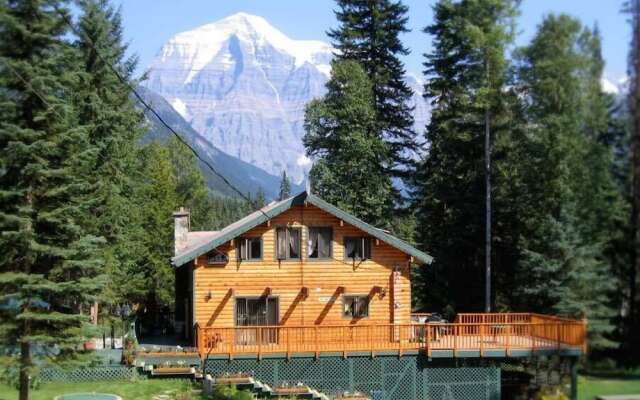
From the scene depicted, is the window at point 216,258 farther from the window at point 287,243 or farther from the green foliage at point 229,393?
the green foliage at point 229,393

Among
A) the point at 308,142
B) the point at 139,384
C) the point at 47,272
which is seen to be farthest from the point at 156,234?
the point at 47,272

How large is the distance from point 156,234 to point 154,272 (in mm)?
2646

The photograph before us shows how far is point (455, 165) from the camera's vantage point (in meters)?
36.8

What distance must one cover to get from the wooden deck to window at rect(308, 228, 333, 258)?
336 cm

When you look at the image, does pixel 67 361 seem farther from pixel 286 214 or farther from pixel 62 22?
pixel 286 214

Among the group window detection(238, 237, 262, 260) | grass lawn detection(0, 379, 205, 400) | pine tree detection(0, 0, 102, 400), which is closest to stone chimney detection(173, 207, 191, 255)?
window detection(238, 237, 262, 260)

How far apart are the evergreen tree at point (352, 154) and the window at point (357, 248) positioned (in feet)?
38.0

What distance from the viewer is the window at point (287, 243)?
A: 27.6m

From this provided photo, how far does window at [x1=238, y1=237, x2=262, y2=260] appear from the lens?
27.3m

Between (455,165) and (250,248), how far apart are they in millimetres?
13764

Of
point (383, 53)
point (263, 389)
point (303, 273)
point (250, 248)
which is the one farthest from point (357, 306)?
point (383, 53)

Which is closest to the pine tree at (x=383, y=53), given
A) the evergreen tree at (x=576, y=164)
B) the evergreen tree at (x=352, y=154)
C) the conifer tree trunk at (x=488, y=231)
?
the evergreen tree at (x=352, y=154)

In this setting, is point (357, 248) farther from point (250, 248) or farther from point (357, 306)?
point (250, 248)

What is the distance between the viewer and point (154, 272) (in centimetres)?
4956
